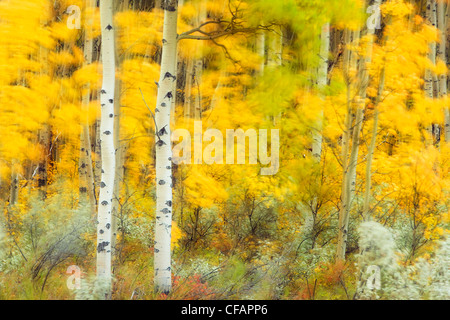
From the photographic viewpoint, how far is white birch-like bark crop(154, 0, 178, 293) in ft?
18.2

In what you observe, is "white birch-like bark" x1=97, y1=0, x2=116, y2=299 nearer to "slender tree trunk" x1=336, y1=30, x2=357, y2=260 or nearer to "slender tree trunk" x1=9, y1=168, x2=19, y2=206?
"slender tree trunk" x1=336, y1=30, x2=357, y2=260

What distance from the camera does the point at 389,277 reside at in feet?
17.8

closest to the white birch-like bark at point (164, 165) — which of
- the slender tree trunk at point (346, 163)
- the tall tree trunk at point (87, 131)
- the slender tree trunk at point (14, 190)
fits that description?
the slender tree trunk at point (346, 163)

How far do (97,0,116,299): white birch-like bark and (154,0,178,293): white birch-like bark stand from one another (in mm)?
756

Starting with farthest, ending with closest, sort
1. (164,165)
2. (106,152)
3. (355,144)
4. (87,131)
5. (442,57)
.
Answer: (442,57) → (87,131) → (355,144) → (106,152) → (164,165)

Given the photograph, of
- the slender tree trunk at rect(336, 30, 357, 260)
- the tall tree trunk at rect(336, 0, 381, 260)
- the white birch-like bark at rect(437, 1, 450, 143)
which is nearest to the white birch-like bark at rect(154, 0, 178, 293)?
the slender tree trunk at rect(336, 30, 357, 260)

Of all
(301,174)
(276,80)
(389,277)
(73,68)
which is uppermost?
(73,68)

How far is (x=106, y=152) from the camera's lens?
19.0 feet

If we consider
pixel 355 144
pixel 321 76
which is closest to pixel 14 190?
pixel 321 76

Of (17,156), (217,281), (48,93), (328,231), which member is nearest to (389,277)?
(217,281)

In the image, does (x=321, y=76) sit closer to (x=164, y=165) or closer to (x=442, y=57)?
(x=442, y=57)

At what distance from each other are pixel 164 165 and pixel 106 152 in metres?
0.96
